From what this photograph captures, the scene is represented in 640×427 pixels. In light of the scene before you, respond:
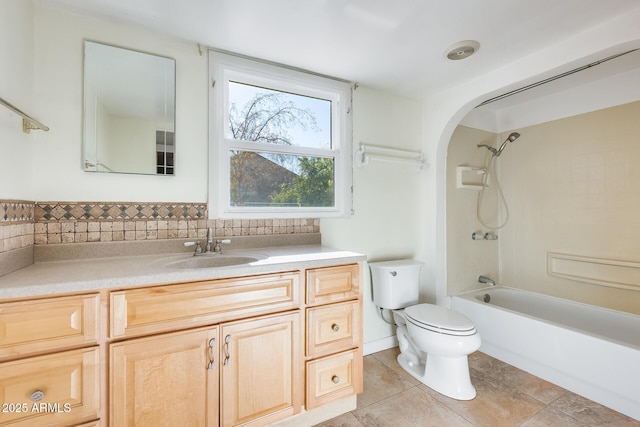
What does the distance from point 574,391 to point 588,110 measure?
2230mm

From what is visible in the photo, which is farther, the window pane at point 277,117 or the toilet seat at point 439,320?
the window pane at point 277,117

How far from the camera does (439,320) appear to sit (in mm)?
1850

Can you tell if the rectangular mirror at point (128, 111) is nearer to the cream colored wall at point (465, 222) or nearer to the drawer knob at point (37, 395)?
the drawer knob at point (37, 395)

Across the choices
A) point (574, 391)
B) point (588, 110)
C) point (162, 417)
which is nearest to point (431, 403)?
point (574, 391)

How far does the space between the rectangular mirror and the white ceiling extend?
0.67 ft

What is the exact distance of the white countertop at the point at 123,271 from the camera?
0.98 meters

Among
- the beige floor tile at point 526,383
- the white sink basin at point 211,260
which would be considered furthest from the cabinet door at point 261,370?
the beige floor tile at point 526,383

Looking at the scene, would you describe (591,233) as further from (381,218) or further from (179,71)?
(179,71)

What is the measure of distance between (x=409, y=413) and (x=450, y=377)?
1.25ft

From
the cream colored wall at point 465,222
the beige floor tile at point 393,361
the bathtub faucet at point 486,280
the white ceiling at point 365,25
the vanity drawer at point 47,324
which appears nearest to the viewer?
the vanity drawer at point 47,324

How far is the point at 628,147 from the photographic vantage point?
2211mm

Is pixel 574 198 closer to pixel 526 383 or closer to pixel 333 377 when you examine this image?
pixel 526 383

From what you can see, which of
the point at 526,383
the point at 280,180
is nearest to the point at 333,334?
the point at 280,180

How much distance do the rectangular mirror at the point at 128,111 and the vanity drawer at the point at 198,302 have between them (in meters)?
0.78
